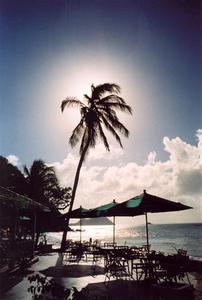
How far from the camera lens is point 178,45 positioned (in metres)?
9.25

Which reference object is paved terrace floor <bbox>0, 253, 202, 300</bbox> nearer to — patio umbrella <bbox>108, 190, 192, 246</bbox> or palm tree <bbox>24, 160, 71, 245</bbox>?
patio umbrella <bbox>108, 190, 192, 246</bbox>

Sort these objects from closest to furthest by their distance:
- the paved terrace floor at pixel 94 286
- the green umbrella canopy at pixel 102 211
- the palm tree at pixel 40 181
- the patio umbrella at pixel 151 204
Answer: the paved terrace floor at pixel 94 286 < the patio umbrella at pixel 151 204 < the green umbrella canopy at pixel 102 211 < the palm tree at pixel 40 181

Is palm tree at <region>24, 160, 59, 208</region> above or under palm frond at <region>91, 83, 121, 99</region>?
under

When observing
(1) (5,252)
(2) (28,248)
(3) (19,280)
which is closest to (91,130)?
(2) (28,248)

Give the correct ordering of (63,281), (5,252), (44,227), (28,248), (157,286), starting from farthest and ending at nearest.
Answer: (44,227) → (28,248) → (5,252) → (63,281) → (157,286)

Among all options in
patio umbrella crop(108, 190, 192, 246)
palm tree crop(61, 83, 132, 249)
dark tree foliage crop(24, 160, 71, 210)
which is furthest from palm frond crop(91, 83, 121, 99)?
patio umbrella crop(108, 190, 192, 246)

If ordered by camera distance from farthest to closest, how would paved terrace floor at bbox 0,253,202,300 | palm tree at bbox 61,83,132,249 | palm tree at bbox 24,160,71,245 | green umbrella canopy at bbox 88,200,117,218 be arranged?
palm tree at bbox 24,160,71,245, palm tree at bbox 61,83,132,249, green umbrella canopy at bbox 88,200,117,218, paved terrace floor at bbox 0,253,202,300

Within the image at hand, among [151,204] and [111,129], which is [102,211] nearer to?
[151,204]

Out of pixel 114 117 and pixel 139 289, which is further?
pixel 114 117

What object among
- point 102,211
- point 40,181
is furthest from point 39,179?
point 102,211

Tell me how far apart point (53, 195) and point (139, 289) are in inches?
995

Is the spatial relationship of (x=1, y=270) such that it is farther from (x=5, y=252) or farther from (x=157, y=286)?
(x=157, y=286)

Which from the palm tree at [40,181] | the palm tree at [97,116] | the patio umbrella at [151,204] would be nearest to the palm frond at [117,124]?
the palm tree at [97,116]

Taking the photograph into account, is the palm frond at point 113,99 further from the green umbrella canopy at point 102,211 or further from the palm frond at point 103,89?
the green umbrella canopy at point 102,211
